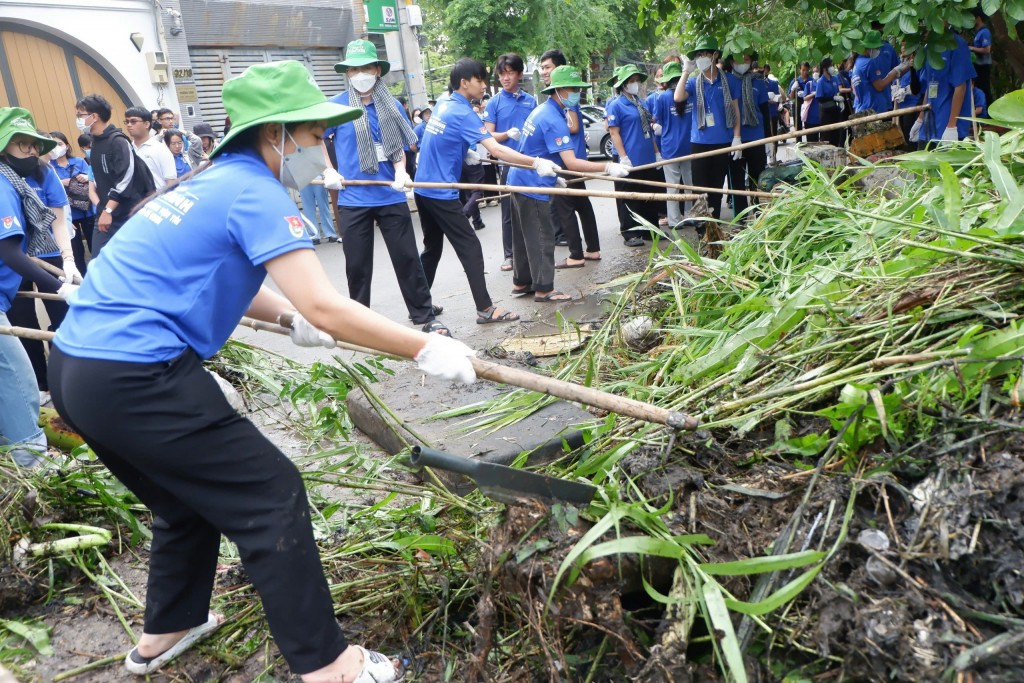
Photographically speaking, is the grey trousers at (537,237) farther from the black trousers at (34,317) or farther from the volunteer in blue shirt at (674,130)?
the black trousers at (34,317)

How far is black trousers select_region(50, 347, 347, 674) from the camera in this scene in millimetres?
2352

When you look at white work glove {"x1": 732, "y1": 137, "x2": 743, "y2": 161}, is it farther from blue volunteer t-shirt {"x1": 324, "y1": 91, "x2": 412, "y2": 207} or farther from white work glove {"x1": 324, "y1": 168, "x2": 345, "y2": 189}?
white work glove {"x1": 324, "y1": 168, "x2": 345, "y2": 189}

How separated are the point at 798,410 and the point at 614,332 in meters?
1.62

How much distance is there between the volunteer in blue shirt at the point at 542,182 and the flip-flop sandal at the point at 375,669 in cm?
503

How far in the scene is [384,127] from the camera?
666 centimetres

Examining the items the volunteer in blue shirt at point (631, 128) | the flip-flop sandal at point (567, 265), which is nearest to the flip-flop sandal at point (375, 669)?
the flip-flop sandal at point (567, 265)

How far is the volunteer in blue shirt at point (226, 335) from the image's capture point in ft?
7.66

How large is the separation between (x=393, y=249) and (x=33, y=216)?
7.80ft

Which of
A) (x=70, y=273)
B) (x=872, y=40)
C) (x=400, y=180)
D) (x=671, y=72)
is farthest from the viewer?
(x=671, y=72)

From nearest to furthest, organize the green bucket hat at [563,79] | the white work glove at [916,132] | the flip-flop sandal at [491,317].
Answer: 1. the flip-flop sandal at [491,317]
2. the green bucket hat at [563,79]
3. the white work glove at [916,132]

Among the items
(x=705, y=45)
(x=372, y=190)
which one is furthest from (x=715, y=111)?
(x=372, y=190)

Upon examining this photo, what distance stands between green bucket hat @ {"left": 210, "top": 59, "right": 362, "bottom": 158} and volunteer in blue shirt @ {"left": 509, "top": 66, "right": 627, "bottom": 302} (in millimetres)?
4819

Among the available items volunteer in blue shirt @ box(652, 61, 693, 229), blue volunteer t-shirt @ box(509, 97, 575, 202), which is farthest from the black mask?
volunteer in blue shirt @ box(652, 61, 693, 229)

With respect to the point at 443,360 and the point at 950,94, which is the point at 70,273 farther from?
the point at 950,94
